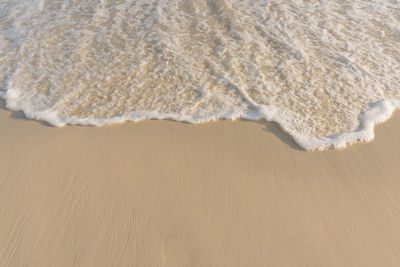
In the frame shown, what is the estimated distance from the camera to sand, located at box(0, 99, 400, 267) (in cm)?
238

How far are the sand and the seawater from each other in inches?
11.9

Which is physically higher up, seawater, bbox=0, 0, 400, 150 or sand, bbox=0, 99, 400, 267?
seawater, bbox=0, 0, 400, 150

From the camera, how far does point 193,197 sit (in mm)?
2766

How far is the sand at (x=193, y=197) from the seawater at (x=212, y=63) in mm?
302

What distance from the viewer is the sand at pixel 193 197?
2.38m

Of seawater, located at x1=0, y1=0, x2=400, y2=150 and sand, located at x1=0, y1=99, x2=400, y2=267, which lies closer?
sand, located at x1=0, y1=99, x2=400, y2=267

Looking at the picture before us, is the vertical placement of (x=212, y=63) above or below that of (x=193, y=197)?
above

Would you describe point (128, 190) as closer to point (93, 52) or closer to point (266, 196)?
point (266, 196)

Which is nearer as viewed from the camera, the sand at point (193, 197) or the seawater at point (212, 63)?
the sand at point (193, 197)

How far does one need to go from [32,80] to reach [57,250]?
9.47ft

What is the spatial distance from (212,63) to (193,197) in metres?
2.44

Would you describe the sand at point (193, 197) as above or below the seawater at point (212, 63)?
below

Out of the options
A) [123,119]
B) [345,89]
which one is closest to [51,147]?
[123,119]

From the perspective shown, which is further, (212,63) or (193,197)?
(212,63)
